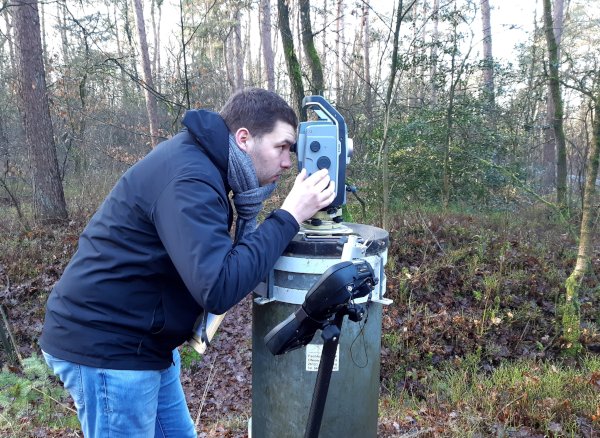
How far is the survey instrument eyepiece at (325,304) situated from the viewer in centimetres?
141

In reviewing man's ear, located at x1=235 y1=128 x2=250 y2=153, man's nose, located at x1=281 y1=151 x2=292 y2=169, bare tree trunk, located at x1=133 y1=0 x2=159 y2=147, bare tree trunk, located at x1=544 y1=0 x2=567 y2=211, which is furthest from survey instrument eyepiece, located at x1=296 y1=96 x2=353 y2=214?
bare tree trunk, located at x1=133 y1=0 x2=159 y2=147

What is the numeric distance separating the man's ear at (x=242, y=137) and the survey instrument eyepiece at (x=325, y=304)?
2.04 ft

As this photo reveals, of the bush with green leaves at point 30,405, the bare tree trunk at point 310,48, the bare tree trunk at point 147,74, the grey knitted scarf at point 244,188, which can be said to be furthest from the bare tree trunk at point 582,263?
the bare tree trunk at point 147,74

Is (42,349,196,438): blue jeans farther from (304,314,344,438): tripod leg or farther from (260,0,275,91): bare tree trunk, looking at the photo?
(260,0,275,91): bare tree trunk

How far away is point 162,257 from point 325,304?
0.60 m

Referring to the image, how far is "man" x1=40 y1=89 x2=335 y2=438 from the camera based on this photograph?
1523mm

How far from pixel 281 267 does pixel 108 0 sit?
23220mm

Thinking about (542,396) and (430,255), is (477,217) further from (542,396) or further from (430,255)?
(542,396)

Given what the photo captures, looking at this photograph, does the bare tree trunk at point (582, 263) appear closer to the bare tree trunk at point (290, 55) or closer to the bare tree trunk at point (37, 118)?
the bare tree trunk at point (290, 55)

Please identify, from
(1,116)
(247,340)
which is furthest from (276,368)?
(1,116)

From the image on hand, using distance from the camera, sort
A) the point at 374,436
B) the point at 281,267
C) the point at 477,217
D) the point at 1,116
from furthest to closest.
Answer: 1. the point at 1,116
2. the point at 477,217
3. the point at 374,436
4. the point at 281,267

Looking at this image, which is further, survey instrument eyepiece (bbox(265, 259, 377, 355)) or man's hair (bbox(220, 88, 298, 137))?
man's hair (bbox(220, 88, 298, 137))

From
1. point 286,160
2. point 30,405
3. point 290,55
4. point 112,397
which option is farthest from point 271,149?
point 290,55

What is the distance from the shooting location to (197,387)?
16.8 ft
